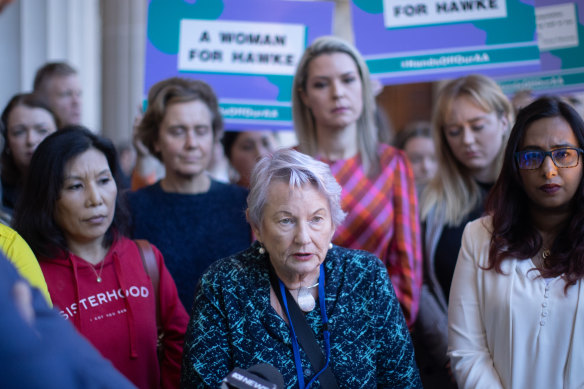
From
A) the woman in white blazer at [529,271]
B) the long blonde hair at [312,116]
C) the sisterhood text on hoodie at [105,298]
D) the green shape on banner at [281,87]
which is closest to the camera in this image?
the woman in white blazer at [529,271]

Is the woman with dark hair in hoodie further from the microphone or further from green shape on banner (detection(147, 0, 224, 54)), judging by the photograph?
green shape on banner (detection(147, 0, 224, 54))

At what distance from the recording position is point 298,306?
2.62m

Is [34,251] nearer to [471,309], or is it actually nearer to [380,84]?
[471,309]

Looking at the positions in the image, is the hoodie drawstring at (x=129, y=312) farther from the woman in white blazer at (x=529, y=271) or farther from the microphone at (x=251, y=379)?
the woman in white blazer at (x=529, y=271)

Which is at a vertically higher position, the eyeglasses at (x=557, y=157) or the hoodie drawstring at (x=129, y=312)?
the eyeglasses at (x=557, y=157)

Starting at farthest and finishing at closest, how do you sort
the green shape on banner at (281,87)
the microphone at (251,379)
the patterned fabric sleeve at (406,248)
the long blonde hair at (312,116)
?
the green shape on banner at (281,87)
the long blonde hair at (312,116)
the patterned fabric sleeve at (406,248)
the microphone at (251,379)

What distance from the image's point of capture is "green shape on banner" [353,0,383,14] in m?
4.30

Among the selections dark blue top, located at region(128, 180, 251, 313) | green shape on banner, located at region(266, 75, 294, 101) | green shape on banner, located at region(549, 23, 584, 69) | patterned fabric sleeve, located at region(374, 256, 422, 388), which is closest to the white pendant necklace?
patterned fabric sleeve, located at region(374, 256, 422, 388)

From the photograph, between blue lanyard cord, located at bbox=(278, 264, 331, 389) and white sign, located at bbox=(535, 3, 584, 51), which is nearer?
blue lanyard cord, located at bbox=(278, 264, 331, 389)

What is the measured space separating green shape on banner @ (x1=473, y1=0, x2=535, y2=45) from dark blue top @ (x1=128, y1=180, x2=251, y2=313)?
1988 mm

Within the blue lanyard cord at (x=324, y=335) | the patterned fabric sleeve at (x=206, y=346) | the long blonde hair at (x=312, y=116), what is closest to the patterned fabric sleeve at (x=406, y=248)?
the long blonde hair at (x=312, y=116)

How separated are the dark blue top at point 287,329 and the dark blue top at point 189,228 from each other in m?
0.78

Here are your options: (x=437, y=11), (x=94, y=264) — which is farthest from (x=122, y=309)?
(x=437, y=11)

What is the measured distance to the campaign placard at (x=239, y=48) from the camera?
4383mm
